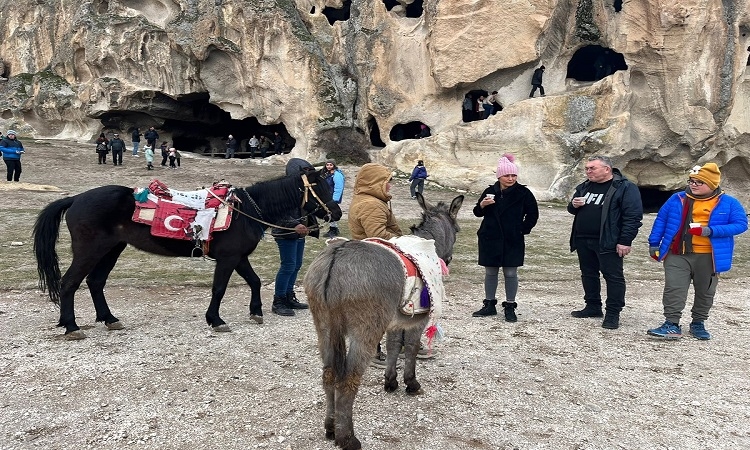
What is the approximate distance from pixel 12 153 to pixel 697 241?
20.2 metres

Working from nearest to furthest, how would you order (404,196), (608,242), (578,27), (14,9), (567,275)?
(608,242), (567,275), (404,196), (578,27), (14,9)

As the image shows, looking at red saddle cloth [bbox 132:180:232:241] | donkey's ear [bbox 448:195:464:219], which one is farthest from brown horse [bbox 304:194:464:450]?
red saddle cloth [bbox 132:180:232:241]

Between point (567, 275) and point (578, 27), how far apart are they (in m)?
18.1

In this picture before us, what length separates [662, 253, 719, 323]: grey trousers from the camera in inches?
218

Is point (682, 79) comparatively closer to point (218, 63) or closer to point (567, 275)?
point (567, 275)

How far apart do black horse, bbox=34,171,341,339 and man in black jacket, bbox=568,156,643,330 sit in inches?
126

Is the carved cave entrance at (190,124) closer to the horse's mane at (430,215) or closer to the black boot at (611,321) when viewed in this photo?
the black boot at (611,321)

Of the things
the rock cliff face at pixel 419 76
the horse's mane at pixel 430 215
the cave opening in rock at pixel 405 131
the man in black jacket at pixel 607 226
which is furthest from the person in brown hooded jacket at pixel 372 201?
the cave opening in rock at pixel 405 131

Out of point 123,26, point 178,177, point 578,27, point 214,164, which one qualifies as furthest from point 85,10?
point 578,27

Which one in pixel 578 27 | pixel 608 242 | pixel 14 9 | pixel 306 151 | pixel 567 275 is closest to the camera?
pixel 608 242

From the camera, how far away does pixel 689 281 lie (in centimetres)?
568

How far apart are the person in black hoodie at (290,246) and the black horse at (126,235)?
0.11 m

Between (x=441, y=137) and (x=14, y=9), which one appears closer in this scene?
(x=441, y=137)

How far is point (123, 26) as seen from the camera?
27328 millimetres
